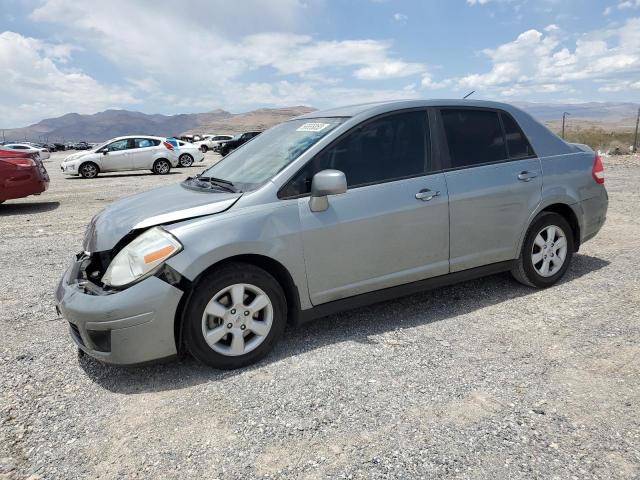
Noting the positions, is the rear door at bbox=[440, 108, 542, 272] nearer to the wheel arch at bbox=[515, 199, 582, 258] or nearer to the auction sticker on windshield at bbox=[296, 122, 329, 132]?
the wheel arch at bbox=[515, 199, 582, 258]

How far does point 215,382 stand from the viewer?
3.27 m

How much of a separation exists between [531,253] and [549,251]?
0.80 feet

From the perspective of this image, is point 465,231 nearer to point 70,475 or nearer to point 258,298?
point 258,298

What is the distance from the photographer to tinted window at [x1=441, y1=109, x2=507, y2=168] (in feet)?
13.9

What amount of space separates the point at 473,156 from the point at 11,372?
3873 millimetres

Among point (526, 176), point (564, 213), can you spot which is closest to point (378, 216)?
point (526, 176)

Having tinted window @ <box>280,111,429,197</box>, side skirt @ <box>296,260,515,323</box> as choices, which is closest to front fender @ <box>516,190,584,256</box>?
side skirt @ <box>296,260,515,323</box>

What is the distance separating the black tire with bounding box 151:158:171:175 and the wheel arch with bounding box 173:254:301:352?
1741 cm

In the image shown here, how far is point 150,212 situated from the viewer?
3484mm

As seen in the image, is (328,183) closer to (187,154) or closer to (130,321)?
(130,321)

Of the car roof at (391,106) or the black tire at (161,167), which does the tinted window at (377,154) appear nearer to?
the car roof at (391,106)

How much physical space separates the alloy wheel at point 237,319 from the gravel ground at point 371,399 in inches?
7.8

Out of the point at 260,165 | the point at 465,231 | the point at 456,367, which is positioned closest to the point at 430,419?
the point at 456,367

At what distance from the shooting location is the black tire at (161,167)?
775 inches
